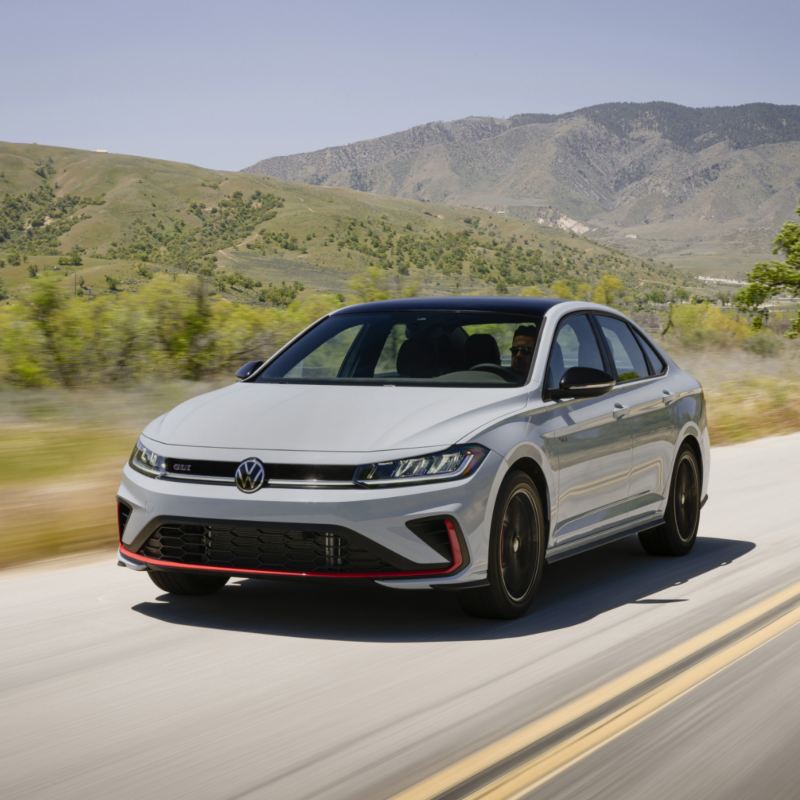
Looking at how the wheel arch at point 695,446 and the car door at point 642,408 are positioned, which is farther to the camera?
the wheel arch at point 695,446

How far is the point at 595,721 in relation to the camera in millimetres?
4664

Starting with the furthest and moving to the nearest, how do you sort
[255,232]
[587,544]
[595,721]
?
[255,232] < [587,544] < [595,721]

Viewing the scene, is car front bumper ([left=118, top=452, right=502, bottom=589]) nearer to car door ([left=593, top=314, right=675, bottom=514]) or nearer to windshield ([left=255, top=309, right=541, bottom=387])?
windshield ([left=255, top=309, right=541, bottom=387])

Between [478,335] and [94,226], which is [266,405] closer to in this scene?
[478,335]

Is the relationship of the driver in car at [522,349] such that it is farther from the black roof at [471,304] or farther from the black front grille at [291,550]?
the black front grille at [291,550]

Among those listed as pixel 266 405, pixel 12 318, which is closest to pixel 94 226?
pixel 12 318

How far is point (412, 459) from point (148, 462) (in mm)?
1270

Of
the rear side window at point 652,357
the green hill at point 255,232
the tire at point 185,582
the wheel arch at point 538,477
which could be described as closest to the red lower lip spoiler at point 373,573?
the wheel arch at point 538,477

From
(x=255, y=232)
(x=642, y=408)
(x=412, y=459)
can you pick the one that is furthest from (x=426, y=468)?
(x=255, y=232)

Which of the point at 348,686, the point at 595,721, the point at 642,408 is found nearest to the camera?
the point at 595,721

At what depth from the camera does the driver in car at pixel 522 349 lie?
6.84 meters

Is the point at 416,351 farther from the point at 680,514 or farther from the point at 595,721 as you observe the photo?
the point at 595,721

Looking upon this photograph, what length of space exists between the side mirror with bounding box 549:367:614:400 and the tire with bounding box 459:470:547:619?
0.61m

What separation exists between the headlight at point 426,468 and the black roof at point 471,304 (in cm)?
166
